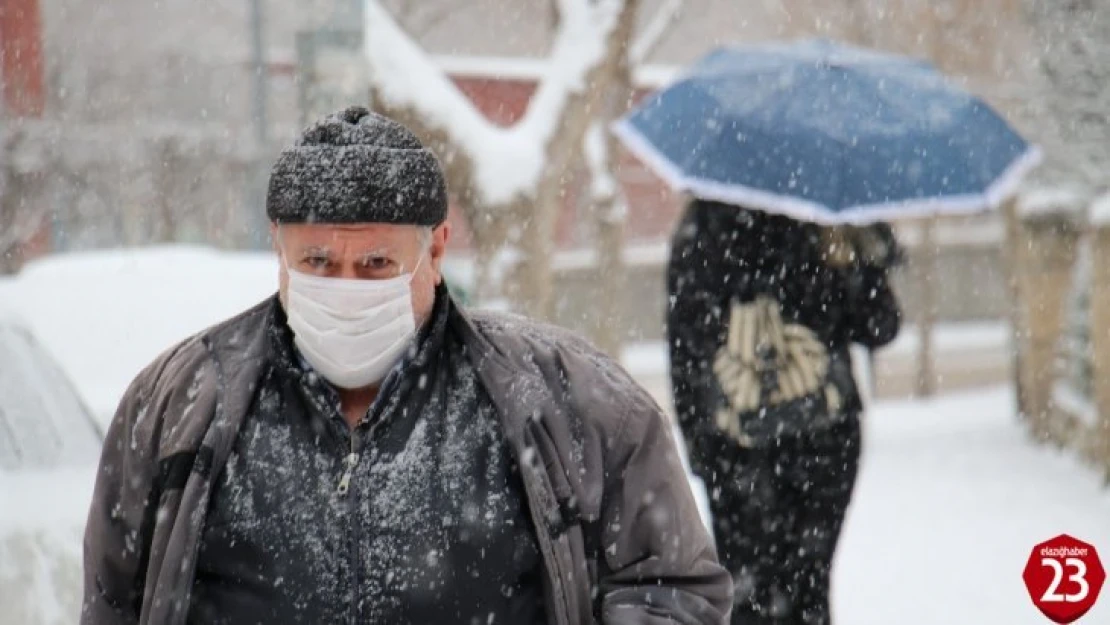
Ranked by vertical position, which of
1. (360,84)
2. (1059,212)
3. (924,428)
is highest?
(360,84)

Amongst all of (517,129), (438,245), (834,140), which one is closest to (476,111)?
(517,129)

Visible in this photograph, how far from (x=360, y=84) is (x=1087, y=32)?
4.66 metres

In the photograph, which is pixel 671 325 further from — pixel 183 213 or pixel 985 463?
pixel 183 213

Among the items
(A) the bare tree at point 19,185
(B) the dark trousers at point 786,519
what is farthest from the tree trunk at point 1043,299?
(A) the bare tree at point 19,185

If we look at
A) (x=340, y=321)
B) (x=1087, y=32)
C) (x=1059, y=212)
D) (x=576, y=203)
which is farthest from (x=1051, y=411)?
(x=576, y=203)

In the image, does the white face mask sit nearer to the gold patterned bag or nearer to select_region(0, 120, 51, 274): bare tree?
the gold patterned bag

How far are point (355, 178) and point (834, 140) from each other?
2746mm

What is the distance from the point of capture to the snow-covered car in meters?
4.21

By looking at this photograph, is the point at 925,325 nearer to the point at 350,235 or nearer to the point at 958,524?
the point at 958,524

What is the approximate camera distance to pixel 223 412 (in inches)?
92.4

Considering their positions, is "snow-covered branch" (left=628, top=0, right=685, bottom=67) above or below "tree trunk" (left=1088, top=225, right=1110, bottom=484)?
above

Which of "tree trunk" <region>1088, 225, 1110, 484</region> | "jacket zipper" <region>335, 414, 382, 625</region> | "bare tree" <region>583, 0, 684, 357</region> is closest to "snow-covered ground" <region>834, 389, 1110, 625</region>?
"tree trunk" <region>1088, 225, 1110, 484</region>

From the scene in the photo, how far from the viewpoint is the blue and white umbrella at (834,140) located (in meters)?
4.70

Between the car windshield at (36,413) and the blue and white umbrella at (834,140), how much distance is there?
6.18ft
